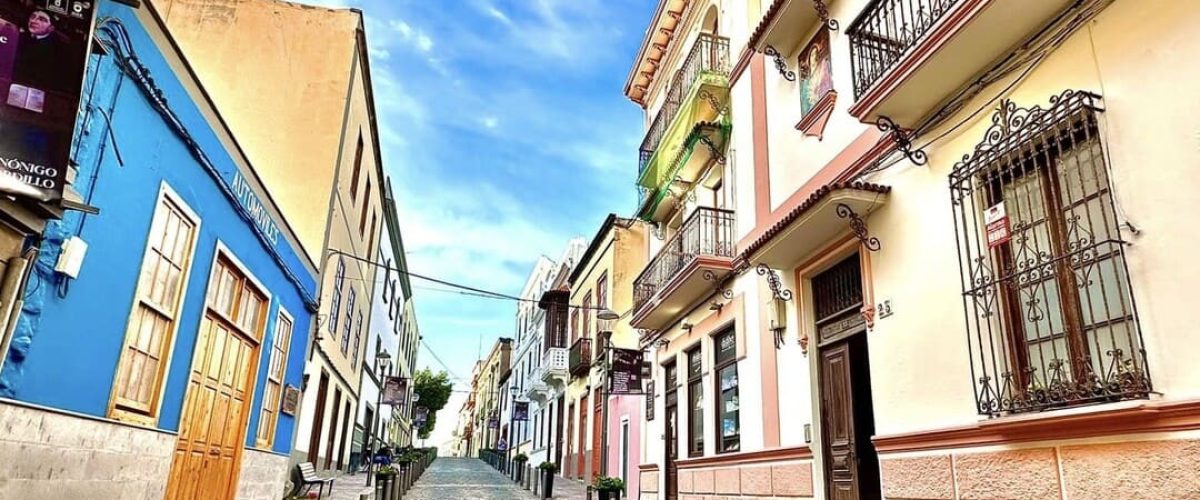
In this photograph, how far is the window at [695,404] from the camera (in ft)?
35.0

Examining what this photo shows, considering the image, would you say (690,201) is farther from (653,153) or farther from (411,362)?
(411,362)

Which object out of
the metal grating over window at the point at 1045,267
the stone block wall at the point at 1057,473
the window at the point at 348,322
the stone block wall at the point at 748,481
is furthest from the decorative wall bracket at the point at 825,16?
the window at the point at 348,322

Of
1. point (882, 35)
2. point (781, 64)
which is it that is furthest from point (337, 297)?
point (882, 35)

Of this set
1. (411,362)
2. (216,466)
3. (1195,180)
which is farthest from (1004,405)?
(411,362)

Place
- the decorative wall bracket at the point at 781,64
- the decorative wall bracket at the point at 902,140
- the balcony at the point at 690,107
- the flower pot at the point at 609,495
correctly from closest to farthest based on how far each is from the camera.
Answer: the decorative wall bracket at the point at 902,140 → the decorative wall bracket at the point at 781,64 → the balcony at the point at 690,107 → the flower pot at the point at 609,495

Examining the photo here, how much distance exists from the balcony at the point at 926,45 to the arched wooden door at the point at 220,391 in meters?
6.15

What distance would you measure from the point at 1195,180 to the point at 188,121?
21.4 feet

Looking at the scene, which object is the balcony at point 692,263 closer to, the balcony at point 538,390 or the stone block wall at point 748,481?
the stone block wall at point 748,481

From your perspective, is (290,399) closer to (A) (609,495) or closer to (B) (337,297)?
(B) (337,297)

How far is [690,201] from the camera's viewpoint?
1252 centimetres

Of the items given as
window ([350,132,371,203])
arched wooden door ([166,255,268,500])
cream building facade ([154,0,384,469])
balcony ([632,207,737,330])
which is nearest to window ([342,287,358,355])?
cream building facade ([154,0,384,469])

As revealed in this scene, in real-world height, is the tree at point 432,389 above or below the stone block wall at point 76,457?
above

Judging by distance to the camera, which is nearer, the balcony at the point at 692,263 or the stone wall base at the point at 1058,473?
the stone wall base at the point at 1058,473

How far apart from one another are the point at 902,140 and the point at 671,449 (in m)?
7.61
